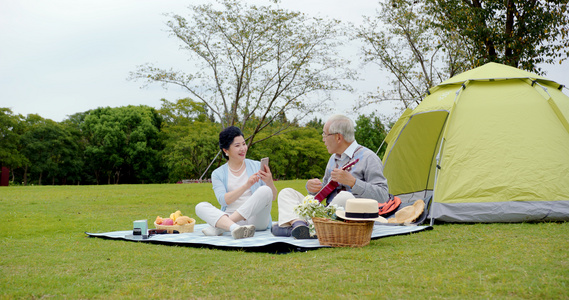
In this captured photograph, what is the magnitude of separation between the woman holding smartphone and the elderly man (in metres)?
0.23

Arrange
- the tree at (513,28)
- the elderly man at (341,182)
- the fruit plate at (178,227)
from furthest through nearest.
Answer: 1. the tree at (513,28)
2. the fruit plate at (178,227)
3. the elderly man at (341,182)

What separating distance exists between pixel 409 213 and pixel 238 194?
2697 millimetres

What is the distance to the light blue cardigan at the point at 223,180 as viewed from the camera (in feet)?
16.5

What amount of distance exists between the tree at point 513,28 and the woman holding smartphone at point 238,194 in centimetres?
935

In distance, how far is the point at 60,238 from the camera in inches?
206

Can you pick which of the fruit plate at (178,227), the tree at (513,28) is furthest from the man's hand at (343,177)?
the tree at (513,28)

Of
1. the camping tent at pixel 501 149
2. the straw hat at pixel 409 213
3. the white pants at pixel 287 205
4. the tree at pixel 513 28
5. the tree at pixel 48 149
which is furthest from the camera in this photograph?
the tree at pixel 48 149

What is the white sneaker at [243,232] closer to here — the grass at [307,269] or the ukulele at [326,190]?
the grass at [307,269]

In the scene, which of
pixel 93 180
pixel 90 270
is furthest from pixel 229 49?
pixel 93 180

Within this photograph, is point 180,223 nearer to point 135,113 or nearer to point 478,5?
point 478,5

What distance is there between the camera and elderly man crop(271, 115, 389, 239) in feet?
14.7

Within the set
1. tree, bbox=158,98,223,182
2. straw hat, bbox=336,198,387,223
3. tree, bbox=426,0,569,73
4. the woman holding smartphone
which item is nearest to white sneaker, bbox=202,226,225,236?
the woman holding smartphone

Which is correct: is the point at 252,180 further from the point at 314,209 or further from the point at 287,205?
the point at 314,209

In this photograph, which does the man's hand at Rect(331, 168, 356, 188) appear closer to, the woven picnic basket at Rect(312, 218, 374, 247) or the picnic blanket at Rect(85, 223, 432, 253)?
the woven picnic basket at Rect(312, 218, 374, 247)
